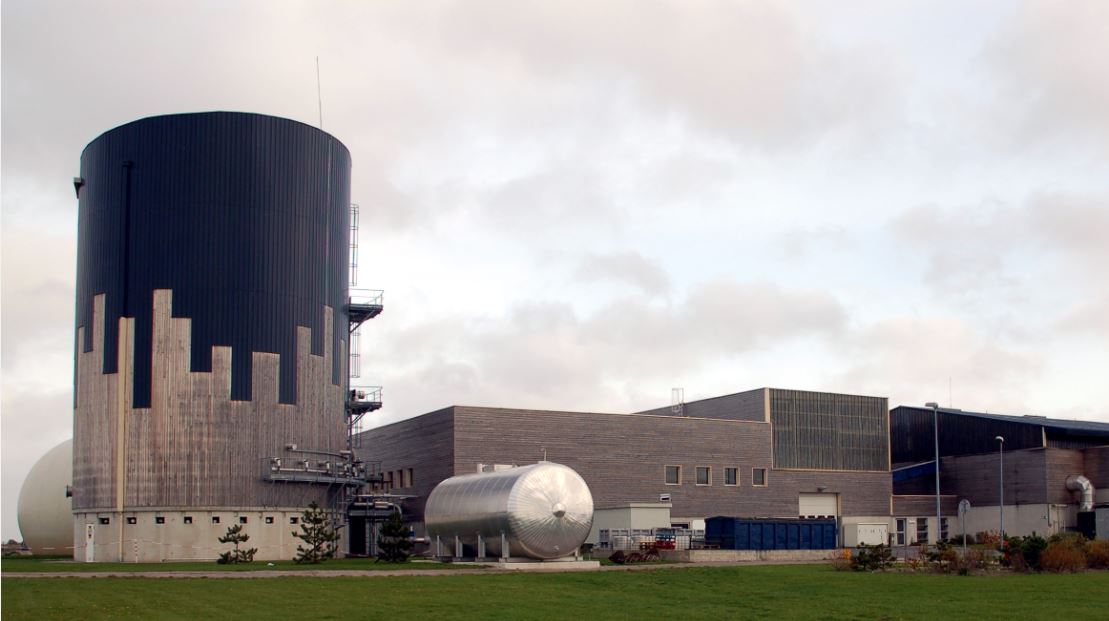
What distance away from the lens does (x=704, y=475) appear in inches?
2734

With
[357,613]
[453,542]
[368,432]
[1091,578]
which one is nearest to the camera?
[357,613]

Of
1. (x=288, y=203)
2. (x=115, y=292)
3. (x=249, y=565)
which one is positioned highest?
(x=288, y=203)

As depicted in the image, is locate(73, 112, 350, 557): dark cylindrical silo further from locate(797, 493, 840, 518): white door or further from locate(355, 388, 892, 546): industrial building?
locate(797, 493, 840, 518): white door

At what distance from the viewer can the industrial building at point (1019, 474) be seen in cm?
7238

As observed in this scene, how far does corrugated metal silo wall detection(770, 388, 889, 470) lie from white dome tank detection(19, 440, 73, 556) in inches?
1710

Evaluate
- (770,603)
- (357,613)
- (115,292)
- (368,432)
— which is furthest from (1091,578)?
(368,432)

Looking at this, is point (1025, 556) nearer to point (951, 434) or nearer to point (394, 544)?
point (394, 544)

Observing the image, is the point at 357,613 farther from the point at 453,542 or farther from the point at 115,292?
the point at 115,292

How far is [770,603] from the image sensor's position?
93.9ft

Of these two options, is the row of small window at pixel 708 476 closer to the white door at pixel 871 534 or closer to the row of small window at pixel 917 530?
the white door at pixel 871 534

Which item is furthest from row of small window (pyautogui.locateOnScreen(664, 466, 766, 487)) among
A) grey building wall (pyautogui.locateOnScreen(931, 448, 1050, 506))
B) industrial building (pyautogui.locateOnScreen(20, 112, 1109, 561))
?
grey building wall (pyautogui.locateOnScreen(931, 448, 1050, 506))

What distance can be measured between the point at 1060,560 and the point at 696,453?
30.2 meters

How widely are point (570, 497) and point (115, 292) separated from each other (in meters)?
24.5

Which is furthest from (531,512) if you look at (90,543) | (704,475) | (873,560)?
(704,475)
